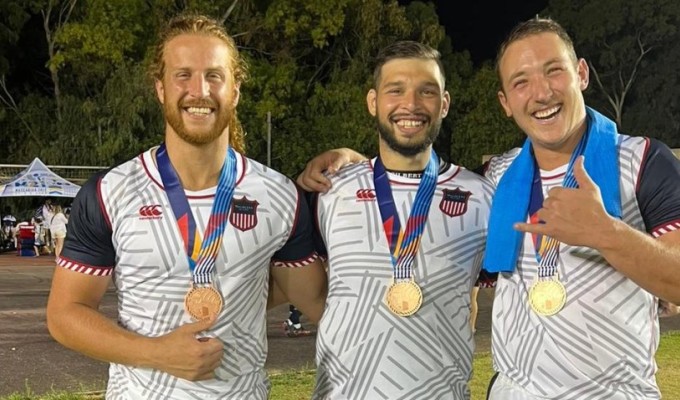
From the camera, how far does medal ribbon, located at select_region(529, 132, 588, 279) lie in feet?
9.30

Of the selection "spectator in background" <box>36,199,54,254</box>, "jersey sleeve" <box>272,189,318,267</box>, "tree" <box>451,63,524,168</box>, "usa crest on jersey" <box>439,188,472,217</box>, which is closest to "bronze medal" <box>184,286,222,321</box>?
"jersey sleeve" <box>272,189,318,267</box>

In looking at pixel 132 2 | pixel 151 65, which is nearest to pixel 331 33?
pixel 132 2

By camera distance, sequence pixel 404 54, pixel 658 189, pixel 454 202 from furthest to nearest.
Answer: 1. pixel 404 54
2. pixel 454 202
3. pixel 658 189

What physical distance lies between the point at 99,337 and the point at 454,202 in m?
1.55

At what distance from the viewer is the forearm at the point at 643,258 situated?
2.41 m

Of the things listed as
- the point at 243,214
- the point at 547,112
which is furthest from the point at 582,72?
the point at 243,214

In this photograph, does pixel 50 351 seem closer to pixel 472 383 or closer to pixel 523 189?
pixel 472 383

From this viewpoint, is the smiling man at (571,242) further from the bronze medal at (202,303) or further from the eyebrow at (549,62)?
the bronze medal at (202,303)

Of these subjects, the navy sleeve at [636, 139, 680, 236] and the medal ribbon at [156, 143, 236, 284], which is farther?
the medal ribbon at [156, 143, 236, 284]

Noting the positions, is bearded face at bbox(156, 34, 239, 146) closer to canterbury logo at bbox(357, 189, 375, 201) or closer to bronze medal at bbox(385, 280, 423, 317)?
canterbury logo at bbox(357, 189, 375, 201)

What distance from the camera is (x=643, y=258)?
2426 mm

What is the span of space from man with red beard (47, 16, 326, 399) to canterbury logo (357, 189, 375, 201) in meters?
0.36

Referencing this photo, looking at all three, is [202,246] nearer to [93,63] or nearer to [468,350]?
[468,350]

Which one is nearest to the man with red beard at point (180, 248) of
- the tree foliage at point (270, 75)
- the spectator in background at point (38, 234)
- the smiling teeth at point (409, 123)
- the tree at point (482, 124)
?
the smiling teeth at point (409, 123)
